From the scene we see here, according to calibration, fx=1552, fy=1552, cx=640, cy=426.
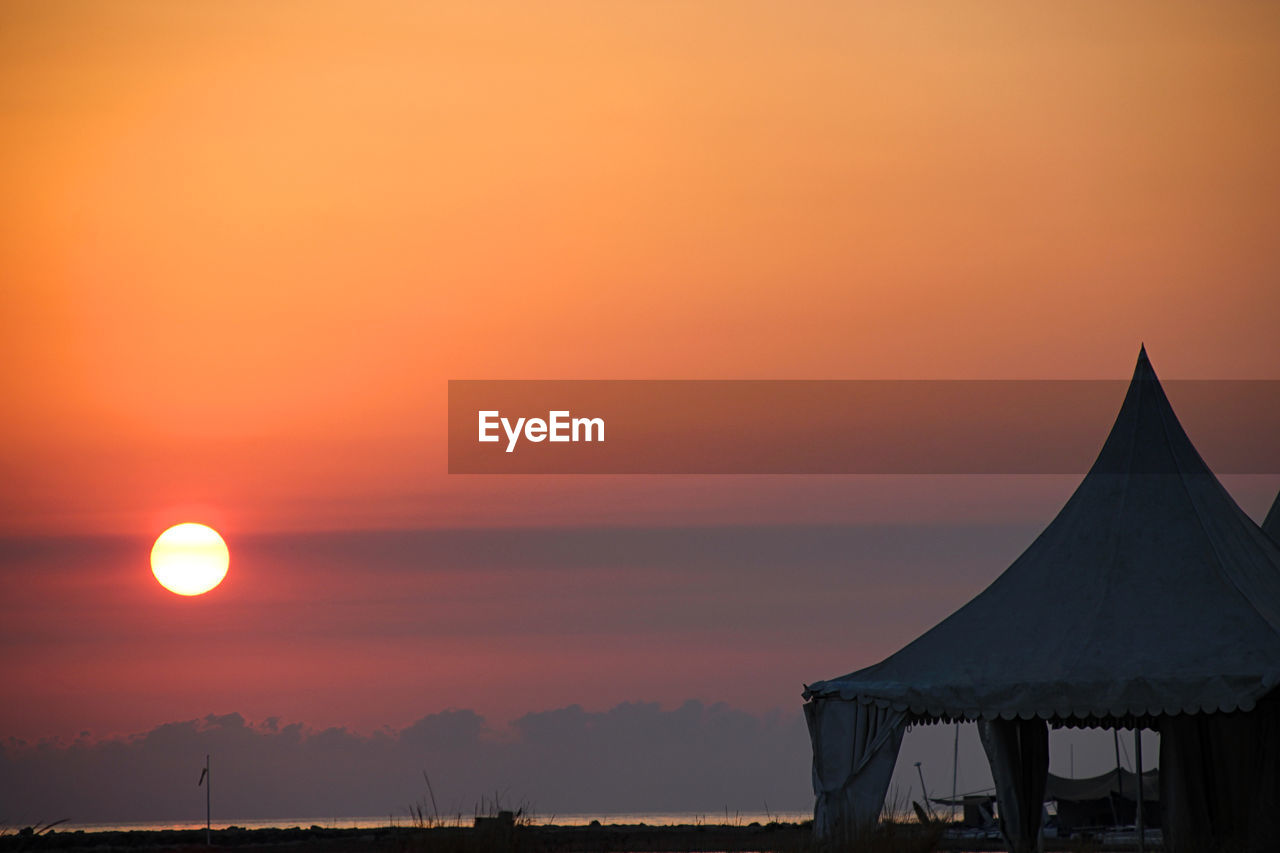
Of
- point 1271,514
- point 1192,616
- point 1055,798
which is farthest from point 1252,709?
point 1055,798

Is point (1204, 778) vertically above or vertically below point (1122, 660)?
below

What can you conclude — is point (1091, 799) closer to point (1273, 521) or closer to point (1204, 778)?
point (1273, 521)

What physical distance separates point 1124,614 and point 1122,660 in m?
0.79

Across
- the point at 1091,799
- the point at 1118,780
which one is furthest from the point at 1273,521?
the point at 1091,799

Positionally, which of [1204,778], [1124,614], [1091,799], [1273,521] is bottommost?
[1091,799]

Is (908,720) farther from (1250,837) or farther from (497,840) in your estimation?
(497,840)

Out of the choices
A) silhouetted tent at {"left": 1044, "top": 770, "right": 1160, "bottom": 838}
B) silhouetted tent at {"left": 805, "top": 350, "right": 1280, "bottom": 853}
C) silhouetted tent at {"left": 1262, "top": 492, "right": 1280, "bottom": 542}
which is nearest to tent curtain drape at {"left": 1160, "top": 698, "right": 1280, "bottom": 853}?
silhouetted tent at {"left": 805, "top": 350, "right": 1280, "bottom": 853}

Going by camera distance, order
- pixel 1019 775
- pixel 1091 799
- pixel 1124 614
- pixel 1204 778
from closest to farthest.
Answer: pixel 1124 614, pixel 1019 775, pixel 1204 778, pixel 1091 799

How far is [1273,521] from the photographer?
2119 cm

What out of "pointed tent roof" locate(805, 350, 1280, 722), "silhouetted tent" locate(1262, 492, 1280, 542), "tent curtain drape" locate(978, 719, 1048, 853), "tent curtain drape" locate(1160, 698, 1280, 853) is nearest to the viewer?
"pointed tent roof" locate(805, 350, 1280, 722)

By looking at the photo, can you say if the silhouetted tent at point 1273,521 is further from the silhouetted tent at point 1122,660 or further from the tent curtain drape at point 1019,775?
the tent curtain drape at point 1019,775

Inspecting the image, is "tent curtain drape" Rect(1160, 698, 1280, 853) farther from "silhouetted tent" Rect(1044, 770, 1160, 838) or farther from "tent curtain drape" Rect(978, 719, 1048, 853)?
"silhouetted tent" Rect(1044, 770, 1160, 838)

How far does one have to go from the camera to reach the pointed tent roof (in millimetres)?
15320

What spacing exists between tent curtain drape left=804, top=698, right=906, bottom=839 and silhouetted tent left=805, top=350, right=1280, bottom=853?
18 millimetres
